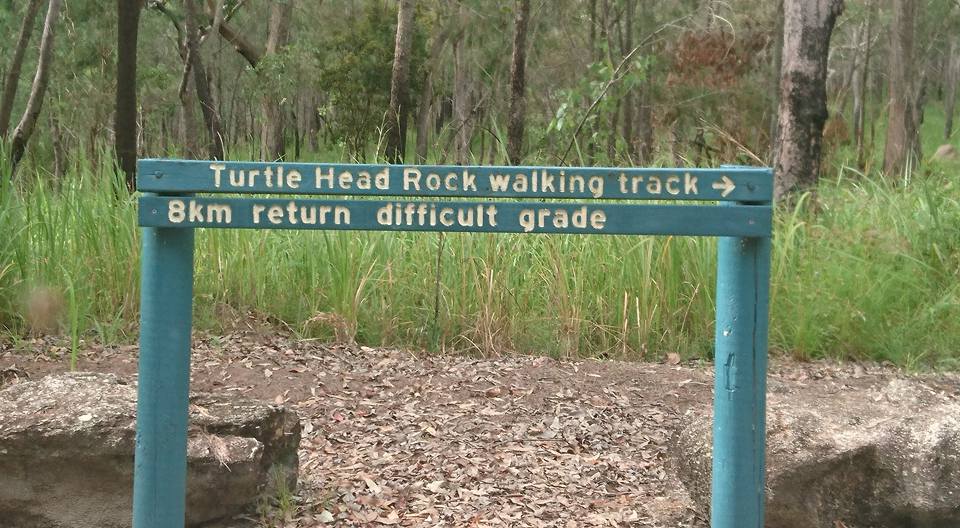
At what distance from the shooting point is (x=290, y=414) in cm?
392

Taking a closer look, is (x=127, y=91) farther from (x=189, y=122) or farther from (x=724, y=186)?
(x=189, y=122)

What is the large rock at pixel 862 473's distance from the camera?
3.69 meters

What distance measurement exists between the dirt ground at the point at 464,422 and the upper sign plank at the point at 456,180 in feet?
4.64

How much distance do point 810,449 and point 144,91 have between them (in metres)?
22.6

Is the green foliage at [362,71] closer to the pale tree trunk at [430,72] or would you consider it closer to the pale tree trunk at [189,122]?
the pale tree trunk at [430,72]

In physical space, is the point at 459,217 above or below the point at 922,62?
below

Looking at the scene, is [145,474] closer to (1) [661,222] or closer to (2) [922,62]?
(1) [661,222]

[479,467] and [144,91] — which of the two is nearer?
[479,467]

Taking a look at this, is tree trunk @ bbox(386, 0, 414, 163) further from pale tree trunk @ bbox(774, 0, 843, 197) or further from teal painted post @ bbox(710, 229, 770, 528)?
teal painted post @ bbox(710, 229, 770, 528)

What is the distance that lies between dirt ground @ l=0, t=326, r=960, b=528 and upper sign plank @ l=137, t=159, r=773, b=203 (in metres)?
1.42

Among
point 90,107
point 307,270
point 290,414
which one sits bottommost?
point 290,414

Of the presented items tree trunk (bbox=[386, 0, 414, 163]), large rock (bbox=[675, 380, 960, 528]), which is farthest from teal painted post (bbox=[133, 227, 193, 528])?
tree trunk (bbox=[386, 0, 414, 163])

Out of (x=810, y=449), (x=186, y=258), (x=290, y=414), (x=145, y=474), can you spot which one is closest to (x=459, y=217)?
(x=186, y=258)

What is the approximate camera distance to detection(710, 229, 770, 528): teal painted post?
2.89 m
